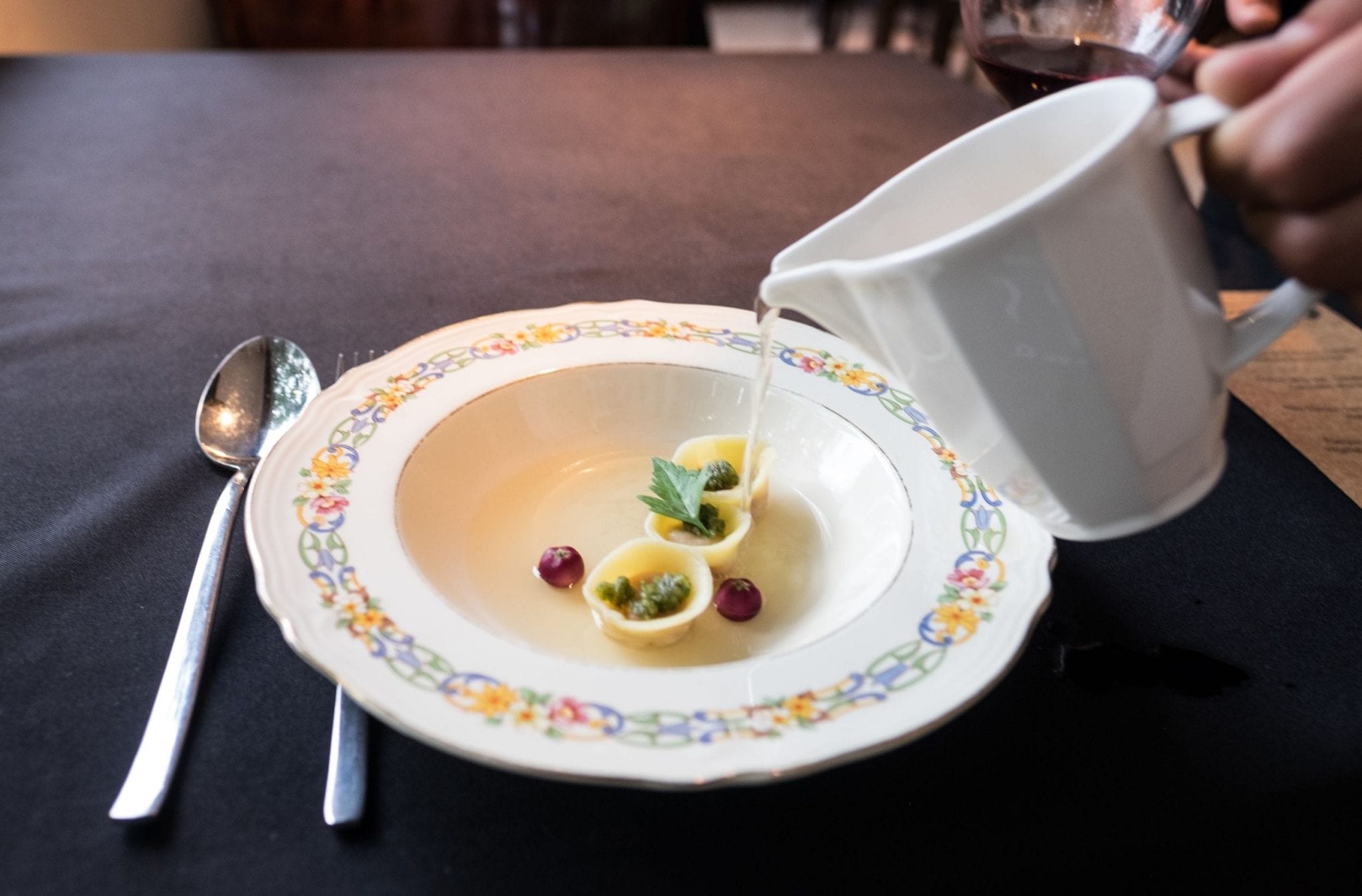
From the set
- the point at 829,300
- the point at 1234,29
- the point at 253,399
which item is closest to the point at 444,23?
the point at 253,399

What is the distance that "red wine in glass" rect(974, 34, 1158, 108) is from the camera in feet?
2.22

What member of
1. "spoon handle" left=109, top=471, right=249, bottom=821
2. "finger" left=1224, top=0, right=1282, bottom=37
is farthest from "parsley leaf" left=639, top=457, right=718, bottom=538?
"finger" left=1224, top=0, right=1282, bottom=37

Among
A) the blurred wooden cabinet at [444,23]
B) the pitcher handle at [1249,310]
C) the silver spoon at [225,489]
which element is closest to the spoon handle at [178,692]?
the silver spoon at [225,489]

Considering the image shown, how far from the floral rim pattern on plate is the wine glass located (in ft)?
0.85

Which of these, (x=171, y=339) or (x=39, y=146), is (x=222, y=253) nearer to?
(x=171, y=339)

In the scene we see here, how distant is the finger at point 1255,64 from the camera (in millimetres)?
374

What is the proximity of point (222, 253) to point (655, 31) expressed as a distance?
58.8 inches

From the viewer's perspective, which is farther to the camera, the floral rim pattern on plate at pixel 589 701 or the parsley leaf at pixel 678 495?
the parsley leaf at pixel 678 495

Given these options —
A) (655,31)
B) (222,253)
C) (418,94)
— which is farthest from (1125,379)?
(655,31)

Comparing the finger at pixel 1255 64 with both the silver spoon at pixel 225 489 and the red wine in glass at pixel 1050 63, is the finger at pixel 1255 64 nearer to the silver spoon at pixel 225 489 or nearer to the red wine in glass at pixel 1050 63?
the red wine in glass at pixel 1050 63

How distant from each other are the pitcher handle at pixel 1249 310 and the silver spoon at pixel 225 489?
1.67 feet

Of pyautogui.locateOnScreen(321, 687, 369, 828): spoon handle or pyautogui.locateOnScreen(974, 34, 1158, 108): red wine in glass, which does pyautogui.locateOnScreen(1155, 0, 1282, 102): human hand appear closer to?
pyautogui.locateOnScreen(974, 34, 1158, 108): red wine in glass

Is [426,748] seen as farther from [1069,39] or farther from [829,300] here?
[1069,39]

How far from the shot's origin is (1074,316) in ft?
1.29
